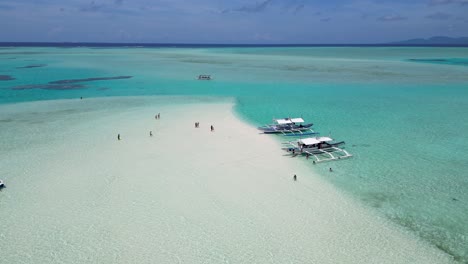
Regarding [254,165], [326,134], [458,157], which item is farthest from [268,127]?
[458,157]

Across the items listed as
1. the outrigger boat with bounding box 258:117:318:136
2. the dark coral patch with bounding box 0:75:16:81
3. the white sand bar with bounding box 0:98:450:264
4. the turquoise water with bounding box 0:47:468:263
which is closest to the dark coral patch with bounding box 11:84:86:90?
the turquoise water with bounding box 0:47:468:263

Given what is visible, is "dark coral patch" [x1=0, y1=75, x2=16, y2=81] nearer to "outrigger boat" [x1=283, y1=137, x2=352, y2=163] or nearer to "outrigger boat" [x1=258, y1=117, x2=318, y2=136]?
"outrigger boat" [x1=258, y1=117, x2=318, y2=136]

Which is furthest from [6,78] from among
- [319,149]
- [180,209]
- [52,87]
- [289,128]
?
[180,209]

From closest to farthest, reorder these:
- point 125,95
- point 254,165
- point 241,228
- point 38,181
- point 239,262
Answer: point 239,262 → point 241,228 → point 38,181 → point 254,165 → point 125,95

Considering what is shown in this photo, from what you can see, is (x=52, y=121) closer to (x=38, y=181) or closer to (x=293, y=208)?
(x=38, y=181)

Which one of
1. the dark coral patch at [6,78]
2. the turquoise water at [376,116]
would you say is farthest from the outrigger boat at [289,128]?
the dark coral patch at [6,78]

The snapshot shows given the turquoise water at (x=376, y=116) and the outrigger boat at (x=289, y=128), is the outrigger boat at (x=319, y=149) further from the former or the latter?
the outrigger boat at (x=289, y=128)
